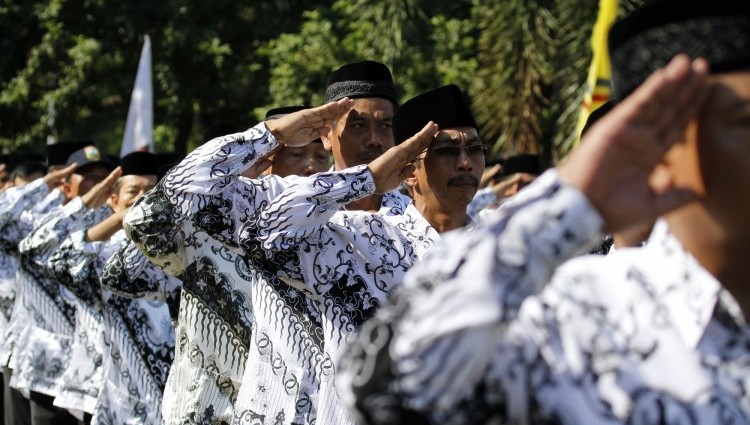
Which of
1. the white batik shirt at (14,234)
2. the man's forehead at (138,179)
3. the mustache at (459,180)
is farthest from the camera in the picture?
the white batik shirt at (14,234)

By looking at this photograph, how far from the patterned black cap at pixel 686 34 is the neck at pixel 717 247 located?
24 centimetres

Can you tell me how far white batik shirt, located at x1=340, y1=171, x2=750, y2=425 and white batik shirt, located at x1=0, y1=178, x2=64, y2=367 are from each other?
27.0 ft

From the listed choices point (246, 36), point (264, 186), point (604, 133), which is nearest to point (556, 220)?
point (604, 133)

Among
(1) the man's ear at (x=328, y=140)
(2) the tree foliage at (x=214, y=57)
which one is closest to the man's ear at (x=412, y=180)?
(1) the man's ear at (x=328, y=140)

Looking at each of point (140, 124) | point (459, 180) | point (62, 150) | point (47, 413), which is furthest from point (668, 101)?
point (140, 124)

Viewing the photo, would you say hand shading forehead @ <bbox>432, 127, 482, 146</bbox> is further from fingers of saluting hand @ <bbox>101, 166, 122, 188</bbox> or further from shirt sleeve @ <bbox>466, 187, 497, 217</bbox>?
shirt sleeve @ <bbox>466, 187, 497, 217</bbox>

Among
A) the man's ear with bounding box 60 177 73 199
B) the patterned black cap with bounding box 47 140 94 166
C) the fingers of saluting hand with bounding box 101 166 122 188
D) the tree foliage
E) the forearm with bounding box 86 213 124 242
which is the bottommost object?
the tree foliage

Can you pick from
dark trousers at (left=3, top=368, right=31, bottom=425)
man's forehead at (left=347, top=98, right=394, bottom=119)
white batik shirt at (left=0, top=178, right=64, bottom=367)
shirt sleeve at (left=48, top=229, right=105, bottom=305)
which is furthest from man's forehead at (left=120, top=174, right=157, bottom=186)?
man's forehead at (left=347, top=98, right=394, bottom=119)

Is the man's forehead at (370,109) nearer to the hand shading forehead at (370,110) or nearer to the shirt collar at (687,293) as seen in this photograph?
the hand shading forehead at (370,110)

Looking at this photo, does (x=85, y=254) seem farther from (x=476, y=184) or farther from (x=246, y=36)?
(x=246, y=36)

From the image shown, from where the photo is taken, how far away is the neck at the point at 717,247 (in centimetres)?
218

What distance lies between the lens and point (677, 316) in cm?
224

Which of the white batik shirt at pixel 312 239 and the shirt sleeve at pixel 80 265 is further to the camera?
the shirt sleeve at pixel 80 265

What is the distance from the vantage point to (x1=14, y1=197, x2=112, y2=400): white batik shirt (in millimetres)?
8773
